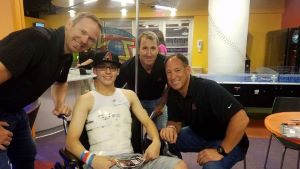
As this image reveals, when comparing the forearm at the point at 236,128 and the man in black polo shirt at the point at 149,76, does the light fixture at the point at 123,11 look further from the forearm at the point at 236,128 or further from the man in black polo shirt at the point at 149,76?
the forearm at the point at 236,128

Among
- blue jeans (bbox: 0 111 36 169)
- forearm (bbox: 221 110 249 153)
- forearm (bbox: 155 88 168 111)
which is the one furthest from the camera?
forearm (bbox: 155 88 168 111)

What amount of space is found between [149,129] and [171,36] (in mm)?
6286

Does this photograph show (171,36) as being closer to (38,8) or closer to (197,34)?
(197,34)

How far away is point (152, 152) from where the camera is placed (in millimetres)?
1596

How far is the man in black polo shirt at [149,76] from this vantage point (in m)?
2.22

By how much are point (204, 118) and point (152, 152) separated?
1.48 ft

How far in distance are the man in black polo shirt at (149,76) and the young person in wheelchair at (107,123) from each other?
1.76ft

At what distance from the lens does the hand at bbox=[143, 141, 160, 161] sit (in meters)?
1.58

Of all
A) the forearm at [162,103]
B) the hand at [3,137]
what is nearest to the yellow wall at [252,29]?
the forearm at [162,103]

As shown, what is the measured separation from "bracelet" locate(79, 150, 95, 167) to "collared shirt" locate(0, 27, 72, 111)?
421mm

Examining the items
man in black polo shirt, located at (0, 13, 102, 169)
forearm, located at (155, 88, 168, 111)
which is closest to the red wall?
forearm, located at (155, 88, 168, 111)

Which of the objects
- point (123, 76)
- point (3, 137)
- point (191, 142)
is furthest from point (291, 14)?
point (3, 137)

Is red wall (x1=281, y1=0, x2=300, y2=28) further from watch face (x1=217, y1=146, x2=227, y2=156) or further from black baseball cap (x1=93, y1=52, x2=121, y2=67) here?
black baseball cap (x1=93, y1=52, x2=121, y2=67)

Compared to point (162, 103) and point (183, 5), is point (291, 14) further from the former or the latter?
point (162, 103)
